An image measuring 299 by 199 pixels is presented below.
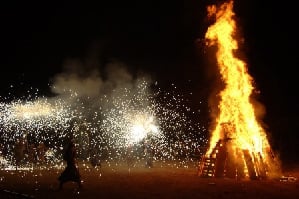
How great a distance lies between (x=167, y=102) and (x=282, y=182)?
3042 centimetres

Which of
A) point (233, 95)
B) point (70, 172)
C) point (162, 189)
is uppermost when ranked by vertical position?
point (233, 95)

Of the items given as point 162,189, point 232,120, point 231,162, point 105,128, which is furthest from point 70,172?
point 105,128

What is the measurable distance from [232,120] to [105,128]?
25.4 metres

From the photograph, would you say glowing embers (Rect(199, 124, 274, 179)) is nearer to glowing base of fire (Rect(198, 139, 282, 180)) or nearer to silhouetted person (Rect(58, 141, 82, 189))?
glowing base of fire (Rect(198, 139, 282, 180))

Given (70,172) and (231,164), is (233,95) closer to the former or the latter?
(231,164)

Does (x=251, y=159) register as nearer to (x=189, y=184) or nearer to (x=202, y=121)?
(x=189, y=184)

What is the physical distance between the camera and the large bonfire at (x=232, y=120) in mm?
19062

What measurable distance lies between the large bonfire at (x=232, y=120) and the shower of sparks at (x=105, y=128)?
10970 millimetres

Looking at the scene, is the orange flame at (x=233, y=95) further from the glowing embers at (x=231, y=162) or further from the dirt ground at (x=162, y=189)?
the dirt ground at (x=162, y=189)

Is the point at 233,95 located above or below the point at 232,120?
above

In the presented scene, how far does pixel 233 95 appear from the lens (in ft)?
65.5

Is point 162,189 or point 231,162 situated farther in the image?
point 231,162

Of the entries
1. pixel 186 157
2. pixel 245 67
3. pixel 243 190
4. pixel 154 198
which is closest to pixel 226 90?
pixel 245 67

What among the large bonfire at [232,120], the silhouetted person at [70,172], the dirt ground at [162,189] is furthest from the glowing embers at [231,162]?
the silhouetted person at [70,172]
